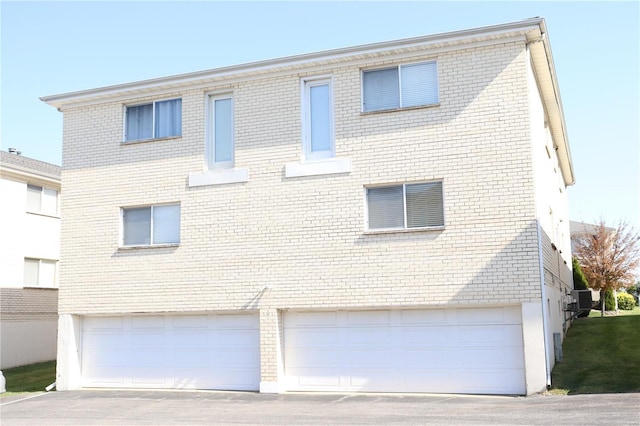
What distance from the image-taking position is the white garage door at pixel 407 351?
15102 mm

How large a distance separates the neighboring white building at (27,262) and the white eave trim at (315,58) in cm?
753

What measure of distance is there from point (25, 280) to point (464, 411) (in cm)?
1819

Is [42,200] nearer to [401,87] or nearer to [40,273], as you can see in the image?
[40,273]

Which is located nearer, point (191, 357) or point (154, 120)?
point (191, 357)

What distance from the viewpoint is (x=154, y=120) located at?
1847cm

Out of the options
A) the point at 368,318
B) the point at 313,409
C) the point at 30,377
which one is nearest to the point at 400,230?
the point at 368,318

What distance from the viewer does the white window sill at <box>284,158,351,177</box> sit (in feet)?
54.0

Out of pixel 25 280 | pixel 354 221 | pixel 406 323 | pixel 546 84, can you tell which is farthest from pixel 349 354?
pixel 25 280

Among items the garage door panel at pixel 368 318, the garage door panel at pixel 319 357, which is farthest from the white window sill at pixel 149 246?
the garage door panel at pixel 368 318

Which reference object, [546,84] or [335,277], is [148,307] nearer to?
[335,277]

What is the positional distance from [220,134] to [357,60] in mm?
3951

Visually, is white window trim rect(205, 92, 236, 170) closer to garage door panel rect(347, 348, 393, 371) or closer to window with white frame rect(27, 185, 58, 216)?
garage door panel rect(347, 348, 393, 371)

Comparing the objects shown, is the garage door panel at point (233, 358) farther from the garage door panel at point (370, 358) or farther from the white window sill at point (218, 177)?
the white window sill at point (218, 177)

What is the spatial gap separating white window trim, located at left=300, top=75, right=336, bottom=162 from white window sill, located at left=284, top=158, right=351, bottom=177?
Answer: 0.21 metres
